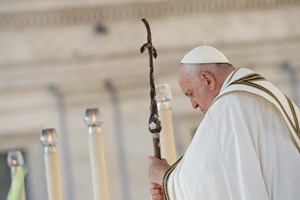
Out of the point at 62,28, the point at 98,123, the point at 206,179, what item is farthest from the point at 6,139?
the point at 206,179

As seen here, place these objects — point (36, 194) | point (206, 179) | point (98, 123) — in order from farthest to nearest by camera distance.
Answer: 1. point (36, 194)
2. point (98, 123)
3. point (206, 179)

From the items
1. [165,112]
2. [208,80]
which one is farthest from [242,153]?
[165,112]

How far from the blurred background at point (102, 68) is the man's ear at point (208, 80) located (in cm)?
279

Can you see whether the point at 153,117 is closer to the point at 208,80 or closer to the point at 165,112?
the point at 208,80

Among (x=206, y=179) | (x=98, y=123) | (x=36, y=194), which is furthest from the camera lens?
(x=36, y=194)

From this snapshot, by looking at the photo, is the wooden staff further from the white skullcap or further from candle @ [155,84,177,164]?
candle @ [155,84,177,164]

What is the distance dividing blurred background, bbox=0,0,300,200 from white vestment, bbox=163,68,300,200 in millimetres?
2929

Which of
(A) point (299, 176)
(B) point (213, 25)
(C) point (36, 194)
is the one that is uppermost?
(B) point (213, 25)

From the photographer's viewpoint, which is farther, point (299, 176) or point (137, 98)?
point (137, 98)

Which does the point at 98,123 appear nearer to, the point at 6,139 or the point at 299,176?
the point at 299,176

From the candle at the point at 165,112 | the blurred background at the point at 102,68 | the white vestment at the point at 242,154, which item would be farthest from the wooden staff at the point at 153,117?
the blurred background at the point at 102,68

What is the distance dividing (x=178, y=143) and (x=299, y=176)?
10.4 feet

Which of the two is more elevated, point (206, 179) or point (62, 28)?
point (62, 28)

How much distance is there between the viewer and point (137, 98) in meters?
5.89
